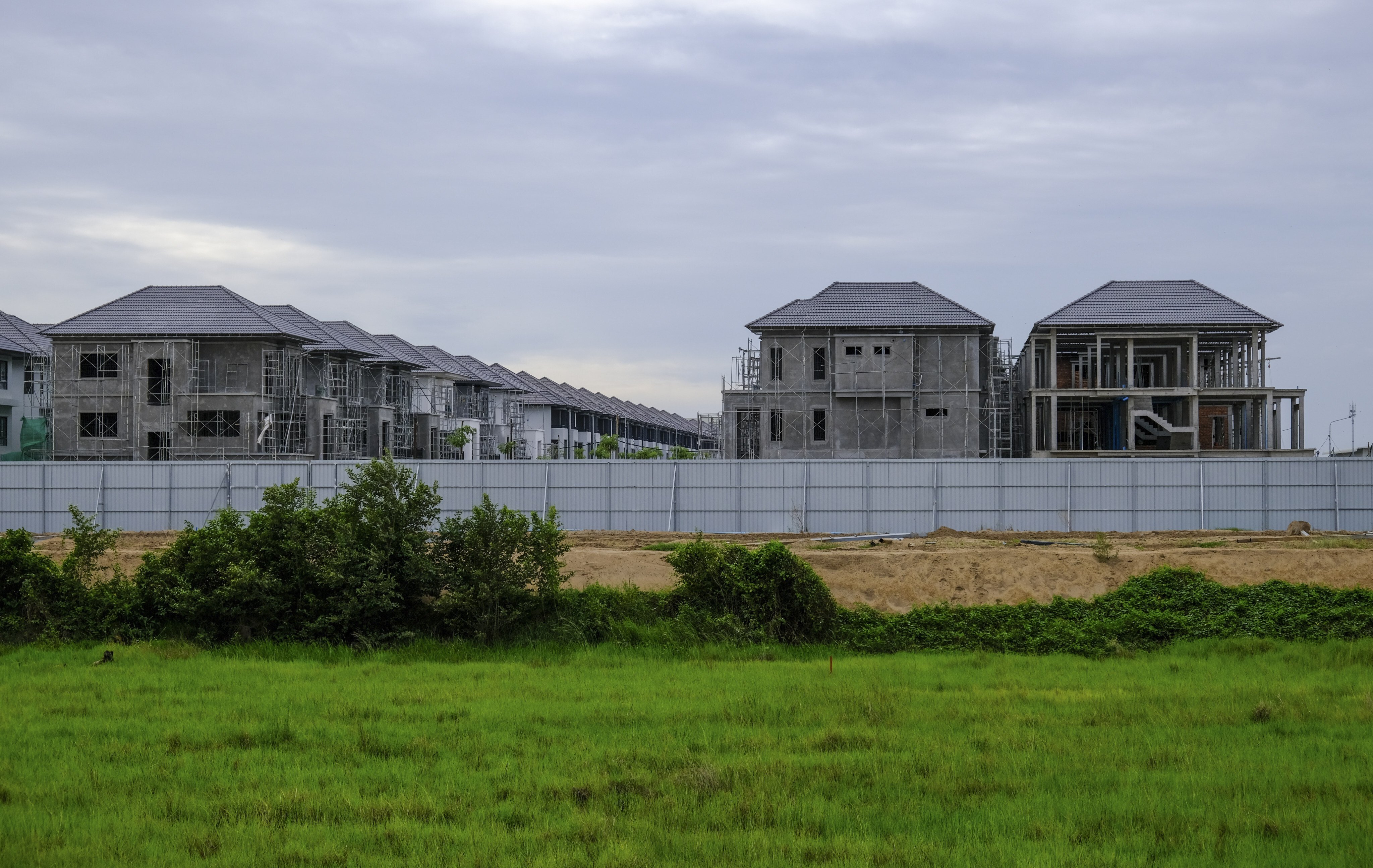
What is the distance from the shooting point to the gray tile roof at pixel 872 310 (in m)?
54.1

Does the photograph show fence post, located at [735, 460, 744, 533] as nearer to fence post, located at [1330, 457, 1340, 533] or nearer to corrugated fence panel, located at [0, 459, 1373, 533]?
corrugated fence panel, located at [0, 459, 1373, 533]

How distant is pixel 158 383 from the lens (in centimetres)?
5416

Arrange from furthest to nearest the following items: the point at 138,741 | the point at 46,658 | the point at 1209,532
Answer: the point at 1209,532, the point at 46,658, the point at 138,741

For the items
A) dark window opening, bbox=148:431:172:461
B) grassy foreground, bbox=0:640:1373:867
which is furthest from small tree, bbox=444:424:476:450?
grassy foreground, bbox=0:640:1373:867

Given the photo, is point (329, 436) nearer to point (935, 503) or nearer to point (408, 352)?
point (408, 352)

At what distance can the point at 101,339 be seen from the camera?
178 feet

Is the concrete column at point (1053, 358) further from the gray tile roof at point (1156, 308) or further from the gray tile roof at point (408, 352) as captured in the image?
the gray tile roof at point (408, 352)

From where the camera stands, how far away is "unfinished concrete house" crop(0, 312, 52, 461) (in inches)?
2298

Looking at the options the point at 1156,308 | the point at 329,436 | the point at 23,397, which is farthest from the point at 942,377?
the point at 23,397

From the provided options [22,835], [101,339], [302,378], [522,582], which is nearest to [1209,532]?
[522,582]

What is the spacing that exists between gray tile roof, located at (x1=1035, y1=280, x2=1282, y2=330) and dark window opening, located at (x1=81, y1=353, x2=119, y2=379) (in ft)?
128

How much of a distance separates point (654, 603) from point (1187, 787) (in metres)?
10.8

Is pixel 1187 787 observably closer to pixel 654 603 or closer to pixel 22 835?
pixel 22 835

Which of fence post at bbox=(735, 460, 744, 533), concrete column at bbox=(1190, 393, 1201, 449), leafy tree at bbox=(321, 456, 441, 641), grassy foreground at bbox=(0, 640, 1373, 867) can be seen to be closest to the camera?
grassy foreground at bbox=(0, 640, 1373, 867)
